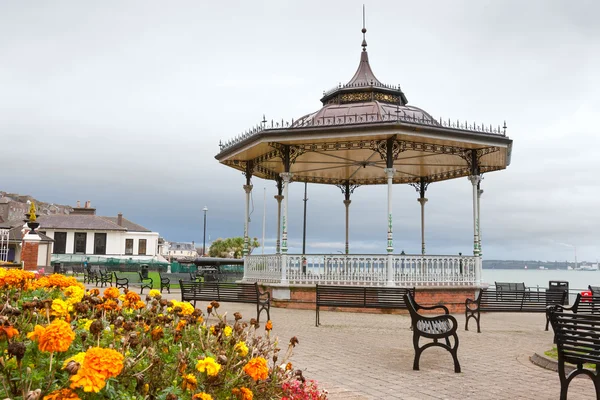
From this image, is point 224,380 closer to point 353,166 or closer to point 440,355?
point 440,355

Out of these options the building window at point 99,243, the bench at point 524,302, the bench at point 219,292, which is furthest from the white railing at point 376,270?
the building window at point 99,243

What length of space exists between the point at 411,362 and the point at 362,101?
1271cm

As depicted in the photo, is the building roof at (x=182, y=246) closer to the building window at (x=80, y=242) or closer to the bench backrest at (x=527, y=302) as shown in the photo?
the building window at (x=80, y=242)

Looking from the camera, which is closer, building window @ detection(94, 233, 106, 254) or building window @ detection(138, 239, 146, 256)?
building window @ detection(94, 233, 106, 254)

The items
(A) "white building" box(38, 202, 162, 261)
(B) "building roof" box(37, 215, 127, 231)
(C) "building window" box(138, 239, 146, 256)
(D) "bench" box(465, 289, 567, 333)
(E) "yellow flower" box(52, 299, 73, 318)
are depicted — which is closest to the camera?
(E) "yellow flower" box(52, 299, 73, 318)

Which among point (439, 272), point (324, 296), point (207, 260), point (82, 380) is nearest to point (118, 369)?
point (82, 380)

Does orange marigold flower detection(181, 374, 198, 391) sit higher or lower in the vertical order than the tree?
lower

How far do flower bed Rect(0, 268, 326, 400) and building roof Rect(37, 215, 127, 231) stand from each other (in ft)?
161

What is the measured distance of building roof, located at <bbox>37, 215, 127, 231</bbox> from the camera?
50.0 metres

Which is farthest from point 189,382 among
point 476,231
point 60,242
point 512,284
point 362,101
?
point 60,242

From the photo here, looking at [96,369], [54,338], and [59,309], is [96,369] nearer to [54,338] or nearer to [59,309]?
[54,338]

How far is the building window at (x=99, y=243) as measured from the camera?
51094mm

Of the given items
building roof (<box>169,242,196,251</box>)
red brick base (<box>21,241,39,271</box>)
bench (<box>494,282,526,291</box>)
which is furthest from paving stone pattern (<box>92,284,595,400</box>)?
building roof (<box>169,242,196,251</box>)

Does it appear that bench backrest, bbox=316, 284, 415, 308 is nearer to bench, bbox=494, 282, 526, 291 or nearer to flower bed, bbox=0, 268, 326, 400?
flower bed, bbox=0, 268, 326, 400
